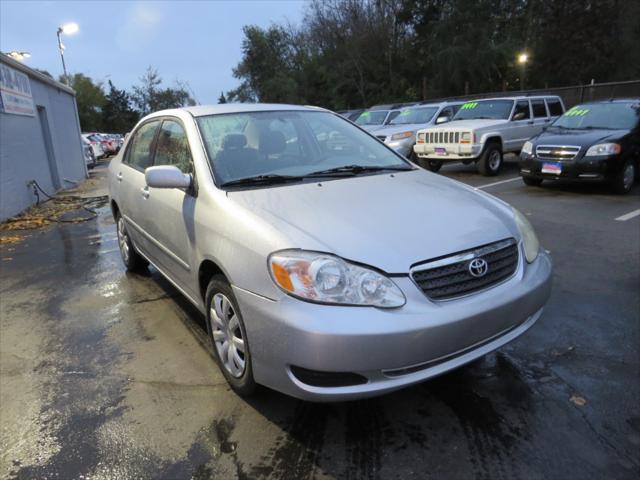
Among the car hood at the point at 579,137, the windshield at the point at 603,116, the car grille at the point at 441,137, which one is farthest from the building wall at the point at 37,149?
the windshield at the point at 603,116

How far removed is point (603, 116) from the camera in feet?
29.3

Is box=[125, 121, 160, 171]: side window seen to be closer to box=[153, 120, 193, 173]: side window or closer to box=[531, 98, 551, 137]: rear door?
box=[153, 120, 193, 173]: side window

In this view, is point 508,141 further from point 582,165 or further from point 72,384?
point 72,384

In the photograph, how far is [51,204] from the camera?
11.3m

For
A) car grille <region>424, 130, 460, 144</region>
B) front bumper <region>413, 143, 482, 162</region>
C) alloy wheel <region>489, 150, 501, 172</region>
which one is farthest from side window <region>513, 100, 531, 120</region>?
car grille <region>424, 130, 460, 144</region>

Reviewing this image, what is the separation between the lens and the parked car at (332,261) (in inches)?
85.7

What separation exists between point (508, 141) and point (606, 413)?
9924 mm

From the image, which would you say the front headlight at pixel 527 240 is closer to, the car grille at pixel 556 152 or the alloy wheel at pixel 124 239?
the alloy wheel at pixel 124 239

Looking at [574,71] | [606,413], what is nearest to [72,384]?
[606,413]

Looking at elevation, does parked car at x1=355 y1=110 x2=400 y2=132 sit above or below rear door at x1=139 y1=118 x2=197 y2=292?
above

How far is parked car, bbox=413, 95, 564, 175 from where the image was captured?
10898 millimetres

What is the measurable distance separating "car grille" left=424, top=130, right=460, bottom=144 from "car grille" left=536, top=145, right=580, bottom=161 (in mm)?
2583

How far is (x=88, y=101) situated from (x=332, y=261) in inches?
2597

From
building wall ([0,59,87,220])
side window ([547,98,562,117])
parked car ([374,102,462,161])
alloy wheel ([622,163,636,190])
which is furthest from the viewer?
parked car ([374,102,462,161])
